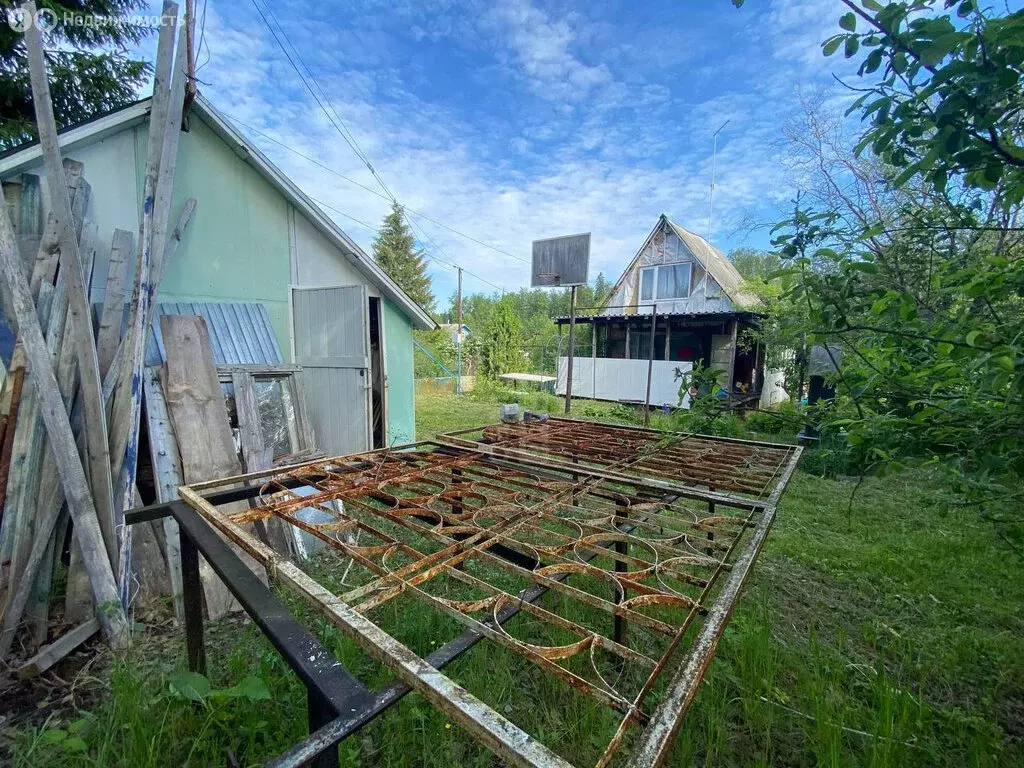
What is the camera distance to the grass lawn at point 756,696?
5.98 ft

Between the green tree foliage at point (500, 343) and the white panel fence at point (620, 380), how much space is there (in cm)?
344

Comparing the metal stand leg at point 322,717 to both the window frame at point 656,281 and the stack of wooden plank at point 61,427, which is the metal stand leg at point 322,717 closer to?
the stack of wooden plank at point 61,427

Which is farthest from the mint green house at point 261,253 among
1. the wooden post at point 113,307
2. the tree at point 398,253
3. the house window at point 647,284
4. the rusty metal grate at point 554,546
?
the tree at point 398,253

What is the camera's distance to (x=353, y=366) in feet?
15.0

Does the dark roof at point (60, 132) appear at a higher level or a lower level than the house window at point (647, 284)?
lower

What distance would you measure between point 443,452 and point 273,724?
1498mm

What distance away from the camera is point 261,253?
14.9 ft

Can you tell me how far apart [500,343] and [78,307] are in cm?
1463

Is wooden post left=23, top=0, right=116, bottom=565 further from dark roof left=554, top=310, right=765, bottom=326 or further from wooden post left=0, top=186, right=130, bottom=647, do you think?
dark roof left=554, top=310, right=765, bottom=326

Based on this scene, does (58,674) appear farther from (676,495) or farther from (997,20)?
(997,20)

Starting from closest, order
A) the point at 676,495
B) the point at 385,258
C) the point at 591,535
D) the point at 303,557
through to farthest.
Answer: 1. the point at 591,535
2. the point at 676,495
3. the point at 303,557
4. the point at 385,258

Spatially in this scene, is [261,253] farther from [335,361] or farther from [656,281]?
[656,281]

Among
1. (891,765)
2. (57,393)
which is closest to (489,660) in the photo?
(891,765)

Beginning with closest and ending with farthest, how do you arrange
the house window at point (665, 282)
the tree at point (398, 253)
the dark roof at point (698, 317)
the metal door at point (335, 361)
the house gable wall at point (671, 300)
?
the metal door at point (335, 361), the dark roof at point (698, 317), the house gable wall at point (671, 300), the house window at point (665, 282), the tree at point (398, 253)
